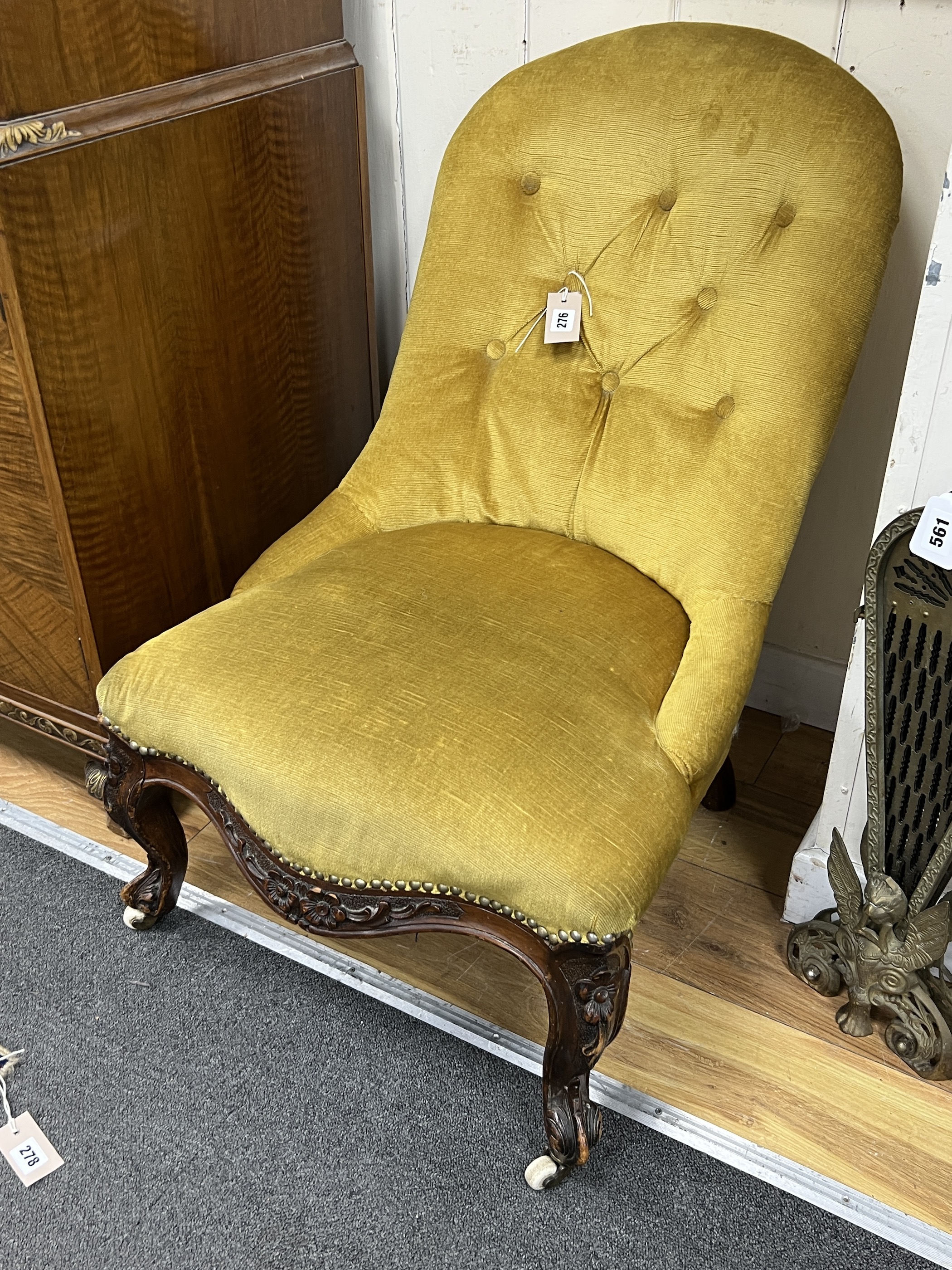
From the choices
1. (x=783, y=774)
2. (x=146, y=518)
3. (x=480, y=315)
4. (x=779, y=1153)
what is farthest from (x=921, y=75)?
(x=779, y=1153)

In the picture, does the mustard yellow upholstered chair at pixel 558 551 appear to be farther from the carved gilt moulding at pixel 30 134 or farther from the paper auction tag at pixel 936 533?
the carved gilt moulding at pixel 30 134

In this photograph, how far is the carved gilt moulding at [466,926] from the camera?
104 centimetres

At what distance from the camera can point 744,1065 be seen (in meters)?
1.29

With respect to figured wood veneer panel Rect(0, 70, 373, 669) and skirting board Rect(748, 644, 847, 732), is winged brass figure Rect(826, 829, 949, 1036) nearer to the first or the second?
skirting board Rect(748, 644, 847, 732)

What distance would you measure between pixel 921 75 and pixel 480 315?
0.58m

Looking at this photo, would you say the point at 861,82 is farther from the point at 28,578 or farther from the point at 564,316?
the point at 28,578

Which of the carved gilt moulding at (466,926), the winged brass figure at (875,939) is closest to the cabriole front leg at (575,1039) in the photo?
the carved gilt moulding at (466,926)

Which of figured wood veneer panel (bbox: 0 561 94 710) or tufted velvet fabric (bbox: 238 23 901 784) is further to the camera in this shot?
figured wood veneer panel (bbox: 0 561 94 710)

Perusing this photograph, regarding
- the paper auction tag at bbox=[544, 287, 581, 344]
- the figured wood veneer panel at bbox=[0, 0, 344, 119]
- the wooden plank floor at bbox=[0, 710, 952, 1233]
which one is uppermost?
the figured wood veneer panel at bbox=[0, 0, 344, 119]

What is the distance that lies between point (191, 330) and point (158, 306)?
61 millimetres

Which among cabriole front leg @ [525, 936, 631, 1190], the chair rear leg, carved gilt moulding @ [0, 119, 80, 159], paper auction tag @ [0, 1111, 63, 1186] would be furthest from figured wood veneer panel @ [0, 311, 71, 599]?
the chair rear leg

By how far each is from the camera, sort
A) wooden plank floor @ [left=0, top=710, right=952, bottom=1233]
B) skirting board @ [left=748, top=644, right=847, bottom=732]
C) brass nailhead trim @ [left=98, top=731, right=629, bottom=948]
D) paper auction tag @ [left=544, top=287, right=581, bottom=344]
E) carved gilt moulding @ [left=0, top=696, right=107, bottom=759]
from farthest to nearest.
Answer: skirting board @ [left=748, top=644, right=847, bottom=732] → carved gilt moulding @ [left=0, top=696, right=107, bottom=759] → paper auction tag @ [left=544, top=287, right=581, bottom=344] → wooden plank floor @ [left=0, top=710, right=952, bottom=1233] → brass nailhead trim @ [left=98, top=731, right=629, bottom=948]

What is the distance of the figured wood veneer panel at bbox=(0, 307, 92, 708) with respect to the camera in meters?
1.28

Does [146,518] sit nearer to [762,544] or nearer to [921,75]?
[762,544]
